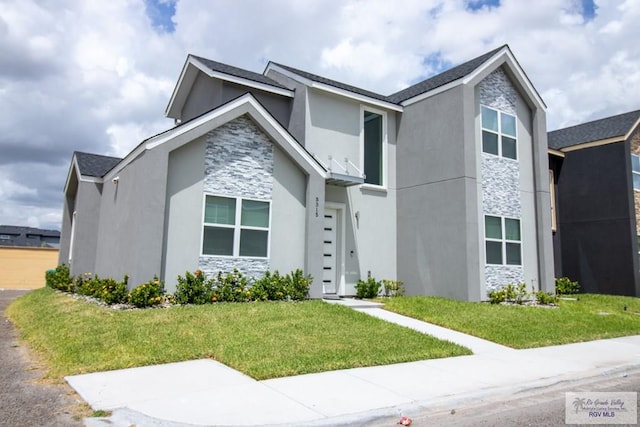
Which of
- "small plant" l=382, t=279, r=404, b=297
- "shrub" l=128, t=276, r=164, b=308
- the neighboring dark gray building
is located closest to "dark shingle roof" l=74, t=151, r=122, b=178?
"shrub" l=128, t=276, r=164, b=308

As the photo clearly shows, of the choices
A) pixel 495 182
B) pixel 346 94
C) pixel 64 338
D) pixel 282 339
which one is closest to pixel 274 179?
pixel 346 94

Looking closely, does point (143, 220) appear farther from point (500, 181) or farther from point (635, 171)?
point (635, 171)

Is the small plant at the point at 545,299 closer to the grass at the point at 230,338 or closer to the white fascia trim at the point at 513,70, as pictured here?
the white fascia trim at the point at 513,70

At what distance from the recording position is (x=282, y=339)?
27.9 feet

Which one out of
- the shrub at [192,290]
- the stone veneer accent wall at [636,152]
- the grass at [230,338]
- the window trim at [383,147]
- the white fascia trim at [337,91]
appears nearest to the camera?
the grass at [230,338]

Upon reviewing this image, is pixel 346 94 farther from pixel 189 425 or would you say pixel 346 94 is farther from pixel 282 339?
pixel 189 425

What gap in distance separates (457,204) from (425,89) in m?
4.45

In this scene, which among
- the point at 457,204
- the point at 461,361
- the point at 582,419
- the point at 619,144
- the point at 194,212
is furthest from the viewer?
the point at 619,144

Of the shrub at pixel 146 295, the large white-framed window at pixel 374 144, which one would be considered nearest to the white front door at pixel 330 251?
the large white-framed window at pixel 374 144

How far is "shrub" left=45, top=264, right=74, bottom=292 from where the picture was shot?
16180 mm

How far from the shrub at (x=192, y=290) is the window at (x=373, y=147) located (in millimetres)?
7065

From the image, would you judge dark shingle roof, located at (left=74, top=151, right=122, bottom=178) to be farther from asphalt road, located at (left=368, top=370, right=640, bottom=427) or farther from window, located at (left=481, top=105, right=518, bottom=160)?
asphalt road, located at (left=368, top=370, right=640, bottom=427)

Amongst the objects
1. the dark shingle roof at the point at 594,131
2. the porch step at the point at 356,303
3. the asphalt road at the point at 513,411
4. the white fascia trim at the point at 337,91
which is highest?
the dark shingle roof at the point at 594,131

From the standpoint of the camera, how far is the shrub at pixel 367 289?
594 inches
